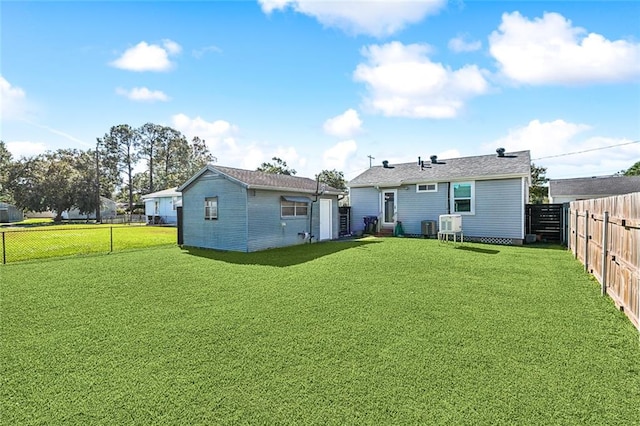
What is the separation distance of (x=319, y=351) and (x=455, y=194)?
39.8 ft

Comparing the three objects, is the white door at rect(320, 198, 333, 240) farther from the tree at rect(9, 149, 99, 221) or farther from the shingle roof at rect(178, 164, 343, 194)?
the tree at rect(9, 149, 99, 221)

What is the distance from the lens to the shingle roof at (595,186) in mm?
21344

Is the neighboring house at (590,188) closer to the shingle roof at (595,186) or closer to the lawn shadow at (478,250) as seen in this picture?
the shingle roof at (595,186)

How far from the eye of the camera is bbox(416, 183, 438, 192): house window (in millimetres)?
14232

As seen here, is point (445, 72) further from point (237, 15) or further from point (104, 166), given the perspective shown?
point (104, 166)

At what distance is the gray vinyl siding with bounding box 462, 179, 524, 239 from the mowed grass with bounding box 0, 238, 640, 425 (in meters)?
6.03

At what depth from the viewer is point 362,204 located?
16469 millimetres

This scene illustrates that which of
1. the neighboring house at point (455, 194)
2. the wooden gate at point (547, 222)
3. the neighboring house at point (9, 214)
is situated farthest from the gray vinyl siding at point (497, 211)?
the neighboring house at point (9, 214)

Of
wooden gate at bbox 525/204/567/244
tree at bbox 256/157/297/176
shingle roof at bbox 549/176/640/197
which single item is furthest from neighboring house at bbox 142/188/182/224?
shingle roof at bbox 549/176/640/197

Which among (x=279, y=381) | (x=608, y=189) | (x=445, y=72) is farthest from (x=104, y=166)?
(x=608, y=189)

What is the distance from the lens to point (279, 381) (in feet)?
9.25

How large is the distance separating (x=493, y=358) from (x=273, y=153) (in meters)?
37.2

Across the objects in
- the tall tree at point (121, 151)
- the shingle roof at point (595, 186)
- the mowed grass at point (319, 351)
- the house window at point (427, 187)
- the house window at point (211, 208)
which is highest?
the tall tree at point (121, 151)

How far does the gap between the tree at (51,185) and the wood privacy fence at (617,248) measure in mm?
39811
